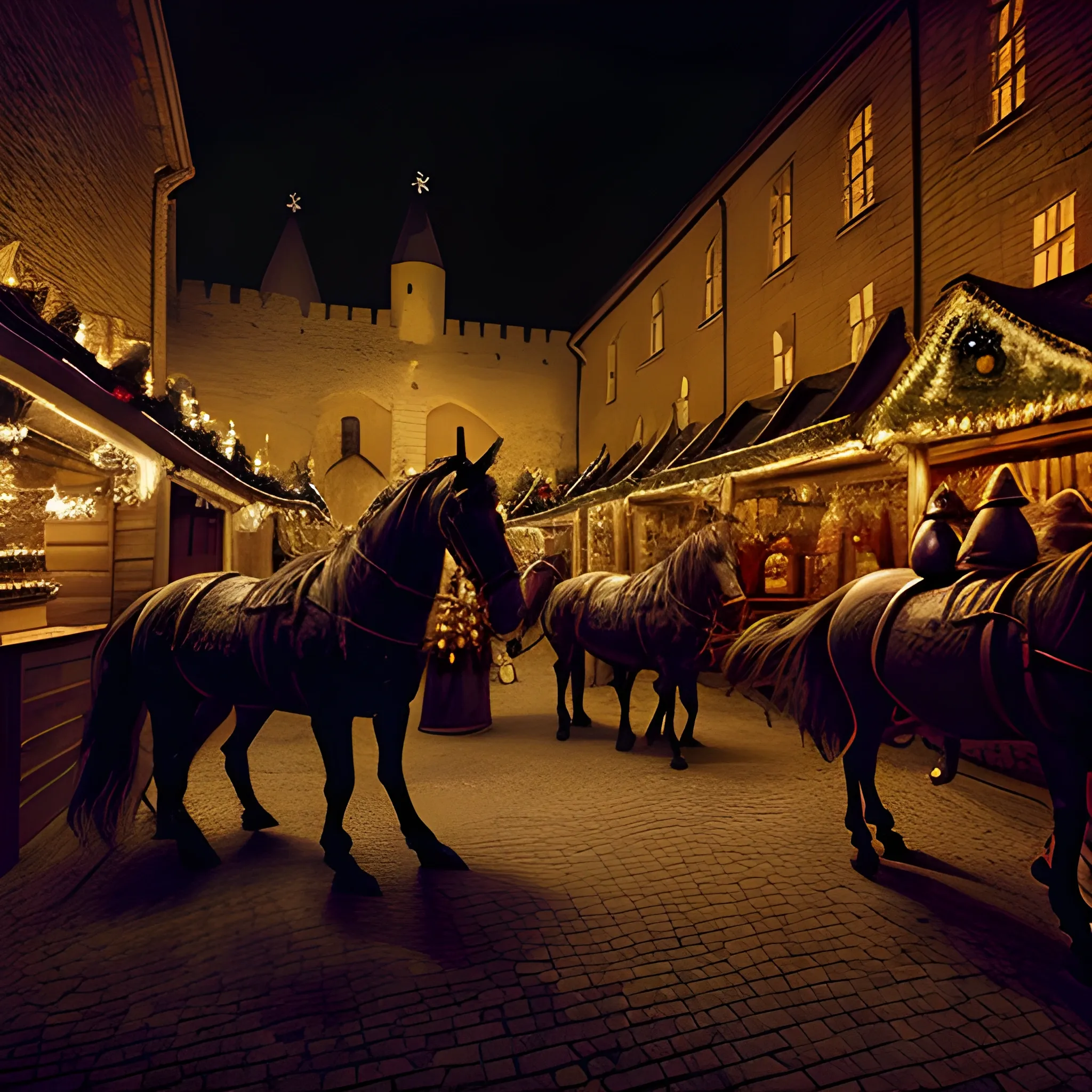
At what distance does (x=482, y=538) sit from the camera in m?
2.62

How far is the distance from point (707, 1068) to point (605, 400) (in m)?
16.5

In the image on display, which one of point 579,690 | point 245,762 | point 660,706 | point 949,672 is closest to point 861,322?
point 660,706

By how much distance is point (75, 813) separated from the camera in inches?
114

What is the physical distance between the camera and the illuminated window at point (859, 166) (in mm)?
7426

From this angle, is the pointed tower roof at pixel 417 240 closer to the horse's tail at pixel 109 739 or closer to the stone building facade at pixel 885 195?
the stone building facade at pixel 885 195

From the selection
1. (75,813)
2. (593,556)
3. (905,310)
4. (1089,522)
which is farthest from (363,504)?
(1089,522)

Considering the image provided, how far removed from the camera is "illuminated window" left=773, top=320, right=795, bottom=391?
8.96 metres

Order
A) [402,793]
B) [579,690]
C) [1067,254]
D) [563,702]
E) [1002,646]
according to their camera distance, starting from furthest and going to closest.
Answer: [579,690]
[563,702]
[1067,254]
[402,793]
[1002,646]

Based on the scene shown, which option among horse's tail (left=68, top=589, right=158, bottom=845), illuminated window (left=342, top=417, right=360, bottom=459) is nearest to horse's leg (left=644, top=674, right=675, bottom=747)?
horse's tail (left=68, top=589, right=158, bottom=845)

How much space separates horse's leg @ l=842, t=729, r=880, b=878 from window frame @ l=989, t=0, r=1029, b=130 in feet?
19.3

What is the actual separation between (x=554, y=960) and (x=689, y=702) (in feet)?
10.4

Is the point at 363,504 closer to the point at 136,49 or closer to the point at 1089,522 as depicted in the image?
the point at 136,49

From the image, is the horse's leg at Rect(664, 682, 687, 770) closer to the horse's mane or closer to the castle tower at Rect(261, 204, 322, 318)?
the horse's mane

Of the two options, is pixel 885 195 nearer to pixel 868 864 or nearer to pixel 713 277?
pixel 713 277
